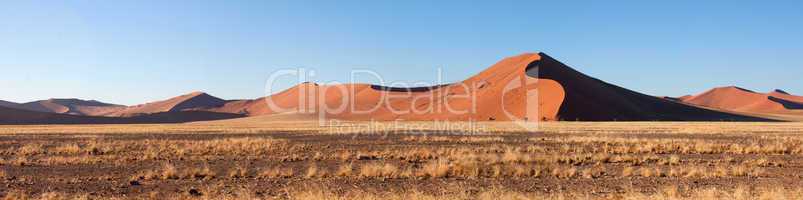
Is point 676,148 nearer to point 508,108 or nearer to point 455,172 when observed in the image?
point 455,172

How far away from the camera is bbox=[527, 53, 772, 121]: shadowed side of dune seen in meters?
75.9

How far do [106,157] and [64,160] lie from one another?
1.39 metres

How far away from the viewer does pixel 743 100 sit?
168875 mm

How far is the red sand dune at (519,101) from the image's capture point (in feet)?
254

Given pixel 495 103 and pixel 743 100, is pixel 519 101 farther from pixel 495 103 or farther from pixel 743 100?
pixel 743 100

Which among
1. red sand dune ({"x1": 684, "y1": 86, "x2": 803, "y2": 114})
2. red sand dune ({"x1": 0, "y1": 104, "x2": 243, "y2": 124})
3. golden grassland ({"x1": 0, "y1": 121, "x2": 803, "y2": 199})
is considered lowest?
golden grassland ({"x1": 0, "y1": 121, "x2": 803, "y2": 199})

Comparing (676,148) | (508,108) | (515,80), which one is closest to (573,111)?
(508,108)

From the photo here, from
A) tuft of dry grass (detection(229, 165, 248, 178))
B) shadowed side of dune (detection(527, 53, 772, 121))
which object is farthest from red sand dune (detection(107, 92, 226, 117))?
tuft of dry grass (detection(229, 165, 248, 178))

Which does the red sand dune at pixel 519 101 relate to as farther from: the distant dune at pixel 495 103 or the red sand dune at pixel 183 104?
the red sand dune at pixel 183 104

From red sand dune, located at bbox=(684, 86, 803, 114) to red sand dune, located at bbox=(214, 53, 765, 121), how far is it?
60.1m

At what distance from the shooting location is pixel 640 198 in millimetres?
8781

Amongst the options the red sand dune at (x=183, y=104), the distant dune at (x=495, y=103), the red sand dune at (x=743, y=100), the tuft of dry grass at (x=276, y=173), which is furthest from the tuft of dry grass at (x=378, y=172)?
the red sand dune at (x=183, y=104)

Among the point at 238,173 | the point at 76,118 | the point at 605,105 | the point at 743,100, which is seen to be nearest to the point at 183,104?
the point at 76,118

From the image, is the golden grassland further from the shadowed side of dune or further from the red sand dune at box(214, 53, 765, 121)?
the shadowed side of dune
